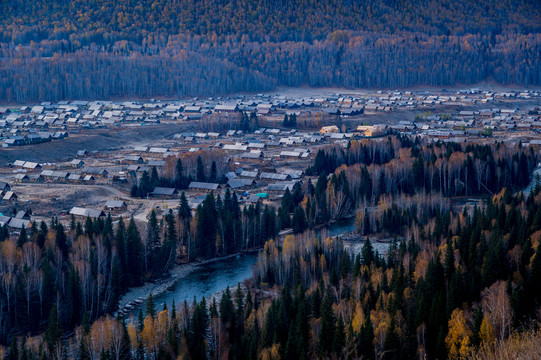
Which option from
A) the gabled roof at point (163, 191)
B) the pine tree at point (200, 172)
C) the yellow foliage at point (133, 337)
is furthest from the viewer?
the pine tree at point (200, 172)

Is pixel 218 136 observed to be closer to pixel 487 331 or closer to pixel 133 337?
pixel 133 337

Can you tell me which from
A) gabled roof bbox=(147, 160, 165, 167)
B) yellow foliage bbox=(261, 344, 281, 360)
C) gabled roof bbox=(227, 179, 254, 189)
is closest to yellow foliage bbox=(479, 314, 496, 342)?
yellow foliage bbox=(261, 344, 281, 360)

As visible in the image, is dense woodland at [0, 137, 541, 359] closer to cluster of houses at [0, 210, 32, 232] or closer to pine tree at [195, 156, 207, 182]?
cluster of houses at [0, 210, 32, 232]

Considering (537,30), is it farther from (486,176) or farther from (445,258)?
(445,258)

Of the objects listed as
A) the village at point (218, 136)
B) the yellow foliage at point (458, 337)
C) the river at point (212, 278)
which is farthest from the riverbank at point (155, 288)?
the yellow foliage at point (458, 337)

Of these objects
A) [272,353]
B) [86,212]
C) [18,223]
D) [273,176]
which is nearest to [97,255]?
[18,223]

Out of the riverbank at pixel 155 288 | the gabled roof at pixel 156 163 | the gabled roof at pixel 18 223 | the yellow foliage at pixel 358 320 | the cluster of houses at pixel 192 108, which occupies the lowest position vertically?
the riverbank at pixel 155 288

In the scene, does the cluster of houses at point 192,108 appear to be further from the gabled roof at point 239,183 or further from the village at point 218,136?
the gabled roof at point 239,183

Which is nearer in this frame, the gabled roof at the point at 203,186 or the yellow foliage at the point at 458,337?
the yellow foliage at the point at 458,337
